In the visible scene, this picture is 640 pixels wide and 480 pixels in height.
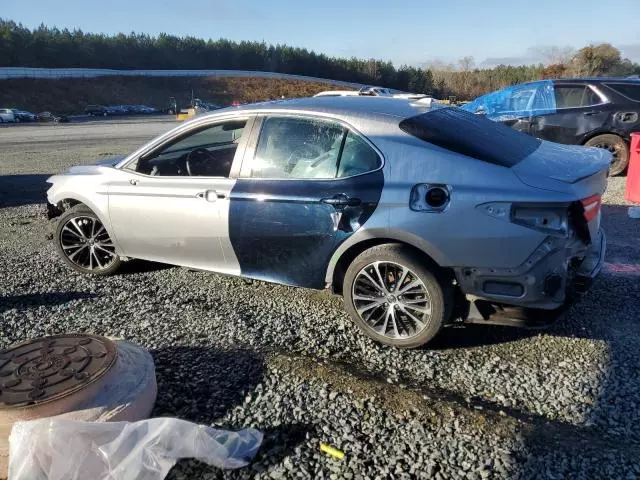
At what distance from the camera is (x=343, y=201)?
379 cm

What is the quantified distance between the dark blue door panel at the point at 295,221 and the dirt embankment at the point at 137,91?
6329 centimetres

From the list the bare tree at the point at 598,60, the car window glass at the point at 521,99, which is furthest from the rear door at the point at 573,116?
the bare tree at the point at 598,60

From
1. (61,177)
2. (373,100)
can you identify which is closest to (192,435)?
(373,100)

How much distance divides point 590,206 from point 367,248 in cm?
146

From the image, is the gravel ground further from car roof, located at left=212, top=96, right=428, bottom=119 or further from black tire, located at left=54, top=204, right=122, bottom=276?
car roof, located at left=212, top=96, right=428, bottom=119

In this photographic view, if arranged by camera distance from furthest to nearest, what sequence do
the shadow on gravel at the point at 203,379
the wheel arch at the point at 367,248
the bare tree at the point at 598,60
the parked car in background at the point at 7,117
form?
1. the bare tree at the point at 598,60
2. the parked car in background at the point at 7,117
3. the wheel arch at the point at 367,248
4. the shadow on gravel at the point at 203,379

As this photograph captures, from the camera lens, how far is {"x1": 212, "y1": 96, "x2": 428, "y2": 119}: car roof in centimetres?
402

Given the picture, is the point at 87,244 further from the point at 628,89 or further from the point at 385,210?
the point at 628,89

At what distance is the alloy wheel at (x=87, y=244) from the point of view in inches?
207

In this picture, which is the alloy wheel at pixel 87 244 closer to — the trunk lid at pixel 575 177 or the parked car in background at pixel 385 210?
the parked car in background at pixel 385 210

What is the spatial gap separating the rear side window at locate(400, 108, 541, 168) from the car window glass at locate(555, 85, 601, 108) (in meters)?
6.16

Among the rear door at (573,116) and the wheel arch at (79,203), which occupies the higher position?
the rear door at (573,116)

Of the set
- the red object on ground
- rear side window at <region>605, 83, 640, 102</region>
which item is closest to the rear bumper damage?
the red object on ground

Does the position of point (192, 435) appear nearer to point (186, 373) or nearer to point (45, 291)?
point (186, 373)
